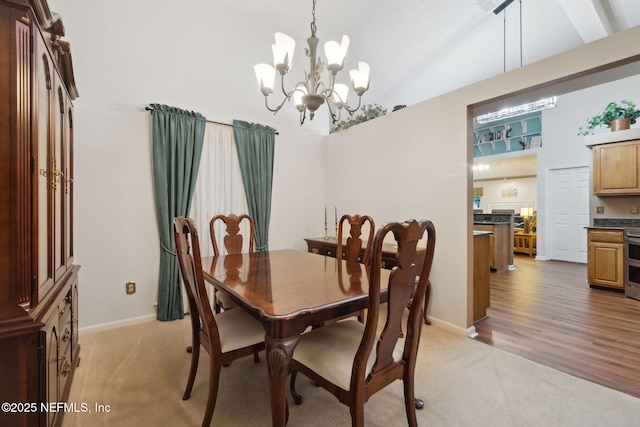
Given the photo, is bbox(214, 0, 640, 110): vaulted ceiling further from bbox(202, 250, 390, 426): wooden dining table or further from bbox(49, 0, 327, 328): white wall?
bbox(202, 250, 390, 426): wooden dining table

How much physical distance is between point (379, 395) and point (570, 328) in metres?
2.26

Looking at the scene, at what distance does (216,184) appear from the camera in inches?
131

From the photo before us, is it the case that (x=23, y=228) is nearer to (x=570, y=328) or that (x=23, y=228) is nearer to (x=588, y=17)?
(x=570, y=328)

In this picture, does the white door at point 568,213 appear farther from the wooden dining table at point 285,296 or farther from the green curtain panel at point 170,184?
the green curtain panel at point 170,184

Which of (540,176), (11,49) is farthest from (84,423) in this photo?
(540,176)

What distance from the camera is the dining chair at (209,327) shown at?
4.32 feet

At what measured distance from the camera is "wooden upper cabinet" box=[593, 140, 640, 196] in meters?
3.93

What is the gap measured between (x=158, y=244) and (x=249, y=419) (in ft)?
7.07

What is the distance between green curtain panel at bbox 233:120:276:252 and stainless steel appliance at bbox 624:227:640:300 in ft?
15.7

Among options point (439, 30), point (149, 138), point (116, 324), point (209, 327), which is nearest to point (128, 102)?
point (149, 138)

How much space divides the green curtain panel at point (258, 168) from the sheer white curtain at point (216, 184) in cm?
9

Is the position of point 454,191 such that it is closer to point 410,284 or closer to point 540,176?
point 410,284

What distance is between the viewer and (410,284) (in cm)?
116

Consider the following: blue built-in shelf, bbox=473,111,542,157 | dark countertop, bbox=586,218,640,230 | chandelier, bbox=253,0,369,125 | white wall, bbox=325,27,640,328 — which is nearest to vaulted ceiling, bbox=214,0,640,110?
white wall, bbox=325,27,640,328
